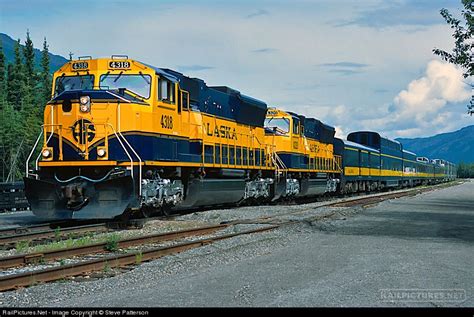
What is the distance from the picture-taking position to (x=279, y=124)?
2783 centimetres

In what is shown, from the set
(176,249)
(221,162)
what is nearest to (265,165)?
(221,162)

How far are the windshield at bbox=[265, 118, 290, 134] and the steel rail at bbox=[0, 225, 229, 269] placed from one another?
13217 mm

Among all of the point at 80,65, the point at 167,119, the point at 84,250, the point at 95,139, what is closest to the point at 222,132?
the point at 167,119

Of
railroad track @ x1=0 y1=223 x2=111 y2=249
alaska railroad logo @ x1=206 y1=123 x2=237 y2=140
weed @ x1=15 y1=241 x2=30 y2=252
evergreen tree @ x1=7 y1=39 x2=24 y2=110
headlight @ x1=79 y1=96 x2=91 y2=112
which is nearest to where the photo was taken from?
weed @ x1=15 y1=241 x2=30 y2=252

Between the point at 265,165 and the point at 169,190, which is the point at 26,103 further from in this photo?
the point at 169,190

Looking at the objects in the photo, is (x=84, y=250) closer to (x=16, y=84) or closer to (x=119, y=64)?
(x=119, y=64)

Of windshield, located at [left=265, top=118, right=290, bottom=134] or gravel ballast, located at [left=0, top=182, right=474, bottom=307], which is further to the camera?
windshield, located at [left=265, top=118, right=290, bottom=134]

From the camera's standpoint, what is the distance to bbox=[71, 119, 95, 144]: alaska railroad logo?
1500 centimetres

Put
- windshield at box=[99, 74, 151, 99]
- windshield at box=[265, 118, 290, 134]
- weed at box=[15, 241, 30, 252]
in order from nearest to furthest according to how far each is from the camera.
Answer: weed at box=[15, 241, 30, 252] < windshield at box=[99, 74, 151, 99] < windshield at box=[265, 118, 290, 134]

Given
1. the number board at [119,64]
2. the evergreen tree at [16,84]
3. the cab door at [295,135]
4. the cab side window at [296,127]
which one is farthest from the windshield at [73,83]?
the evergreen tree at [16,84]

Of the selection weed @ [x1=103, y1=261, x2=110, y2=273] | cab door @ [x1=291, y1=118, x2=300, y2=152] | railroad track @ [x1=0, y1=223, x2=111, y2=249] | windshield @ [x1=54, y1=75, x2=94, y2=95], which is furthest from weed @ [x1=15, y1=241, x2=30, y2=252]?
cab door @ [x1=291, y1=118, x2=300, y2=152]

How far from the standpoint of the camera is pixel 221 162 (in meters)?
20.5

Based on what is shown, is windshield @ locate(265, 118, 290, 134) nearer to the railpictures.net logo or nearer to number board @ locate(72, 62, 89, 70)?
number board @ locate(72, 62, 89, 70)

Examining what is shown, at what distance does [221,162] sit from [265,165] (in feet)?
15.5
